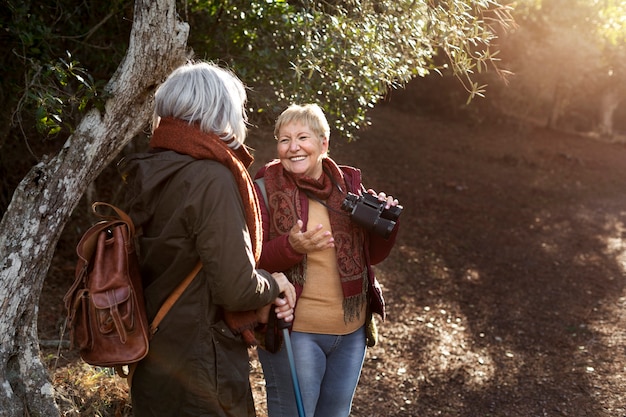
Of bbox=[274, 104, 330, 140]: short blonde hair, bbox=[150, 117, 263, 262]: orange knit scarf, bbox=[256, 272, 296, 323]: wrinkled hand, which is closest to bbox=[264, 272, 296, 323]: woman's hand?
bbox=[256, 272, 296, 323]: wrinkled hand

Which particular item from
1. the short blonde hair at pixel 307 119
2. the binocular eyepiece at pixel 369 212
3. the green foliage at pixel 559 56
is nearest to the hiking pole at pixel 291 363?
the binocular eyepiece at pixel 369 212

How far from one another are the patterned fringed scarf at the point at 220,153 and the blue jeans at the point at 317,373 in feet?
1.78

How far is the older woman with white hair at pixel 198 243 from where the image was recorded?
7.22ft

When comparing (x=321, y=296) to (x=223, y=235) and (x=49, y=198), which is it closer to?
(x=223, y=235)

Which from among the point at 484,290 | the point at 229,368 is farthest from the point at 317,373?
the point at 484,290

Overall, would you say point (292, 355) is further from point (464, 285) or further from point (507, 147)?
point (507, 147)

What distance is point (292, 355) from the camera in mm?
2814

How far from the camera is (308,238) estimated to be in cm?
271

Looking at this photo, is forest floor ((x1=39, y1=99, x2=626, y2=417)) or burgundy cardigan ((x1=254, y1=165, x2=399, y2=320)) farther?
forest floor ((x1=39, y1=99, x2=626, y2=417))

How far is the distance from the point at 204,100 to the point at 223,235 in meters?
0.46

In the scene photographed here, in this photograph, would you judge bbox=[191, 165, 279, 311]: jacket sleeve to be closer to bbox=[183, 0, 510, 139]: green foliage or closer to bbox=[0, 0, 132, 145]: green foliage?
bbox=[0, 0, 132, 145]: green foliage

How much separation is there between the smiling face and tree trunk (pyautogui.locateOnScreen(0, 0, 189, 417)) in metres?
0.97

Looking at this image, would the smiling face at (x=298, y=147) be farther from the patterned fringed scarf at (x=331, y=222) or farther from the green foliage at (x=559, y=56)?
the green foliage at (x=559, y=56)

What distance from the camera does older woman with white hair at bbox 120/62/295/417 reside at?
220cm
